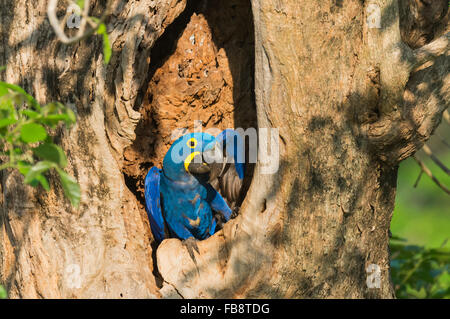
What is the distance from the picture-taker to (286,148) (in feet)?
7.93

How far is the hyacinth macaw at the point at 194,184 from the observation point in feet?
10.8

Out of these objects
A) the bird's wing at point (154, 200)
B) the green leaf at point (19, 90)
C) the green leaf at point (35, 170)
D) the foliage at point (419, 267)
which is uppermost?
the green leaf at point (19, 90)

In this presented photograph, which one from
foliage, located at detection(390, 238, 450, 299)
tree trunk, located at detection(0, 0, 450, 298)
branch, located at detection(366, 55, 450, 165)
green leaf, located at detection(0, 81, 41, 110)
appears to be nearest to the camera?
green leaf, located at detection(0, 81, 41, 110)

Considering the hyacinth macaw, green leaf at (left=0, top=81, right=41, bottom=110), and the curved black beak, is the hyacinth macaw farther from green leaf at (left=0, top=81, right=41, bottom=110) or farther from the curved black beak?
green leaf at (left=0, top=81, right=41, bottom=110)

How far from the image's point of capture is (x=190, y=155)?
10.8ft

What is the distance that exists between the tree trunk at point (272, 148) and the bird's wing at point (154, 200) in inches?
23.2

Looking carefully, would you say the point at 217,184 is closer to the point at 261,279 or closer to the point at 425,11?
the point at 261,279

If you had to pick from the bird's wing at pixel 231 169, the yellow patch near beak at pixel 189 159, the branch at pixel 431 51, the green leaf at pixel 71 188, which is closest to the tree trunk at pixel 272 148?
the branch at pixel 431 51

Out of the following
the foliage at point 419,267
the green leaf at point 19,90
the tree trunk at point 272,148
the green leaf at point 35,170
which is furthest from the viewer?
the foliage at point 419,267

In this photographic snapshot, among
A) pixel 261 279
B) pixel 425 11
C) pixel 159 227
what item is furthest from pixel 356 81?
pixel 159 227

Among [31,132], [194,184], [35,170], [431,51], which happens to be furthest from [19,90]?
[194,184]

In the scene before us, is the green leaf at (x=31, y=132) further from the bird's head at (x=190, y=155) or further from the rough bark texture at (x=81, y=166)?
the bird's head at (x=190, y=155)

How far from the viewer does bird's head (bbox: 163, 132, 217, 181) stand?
3.26 meters

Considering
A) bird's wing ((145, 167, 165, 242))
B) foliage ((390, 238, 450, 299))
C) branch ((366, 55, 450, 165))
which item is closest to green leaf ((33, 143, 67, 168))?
branch ((366, 55, 450, 165))
